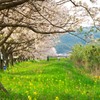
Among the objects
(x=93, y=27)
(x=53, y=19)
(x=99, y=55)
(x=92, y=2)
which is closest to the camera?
(x=92, y=2)

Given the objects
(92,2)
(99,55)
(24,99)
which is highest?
(92,2)

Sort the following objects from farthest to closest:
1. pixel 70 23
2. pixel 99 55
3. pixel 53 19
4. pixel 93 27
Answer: pixel 99 55, pixel 53 19, pixel 70 23, pixel 93 27

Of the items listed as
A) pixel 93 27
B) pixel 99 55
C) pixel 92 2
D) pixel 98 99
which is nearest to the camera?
pixel 92 2

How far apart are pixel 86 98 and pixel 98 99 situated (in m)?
0.37

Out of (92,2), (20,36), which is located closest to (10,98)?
(92,2)

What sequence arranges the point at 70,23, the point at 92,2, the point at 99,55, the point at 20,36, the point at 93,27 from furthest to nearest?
1. the point at 99,55
2. the point at 20,36
3. the point at 70,23
4. the point at 93,27
5. the point at 92,2

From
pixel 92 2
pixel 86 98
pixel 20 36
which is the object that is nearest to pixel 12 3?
pixel 92 2

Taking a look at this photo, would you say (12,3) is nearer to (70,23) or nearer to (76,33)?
(76,33)

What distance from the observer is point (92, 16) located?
1286cm

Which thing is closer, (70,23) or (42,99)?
(42,99)

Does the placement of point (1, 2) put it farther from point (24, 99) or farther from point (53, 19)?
point (53, 19)

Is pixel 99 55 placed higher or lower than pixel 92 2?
lower

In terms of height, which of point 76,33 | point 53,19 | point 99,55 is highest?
point 76,33

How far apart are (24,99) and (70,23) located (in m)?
5.18
